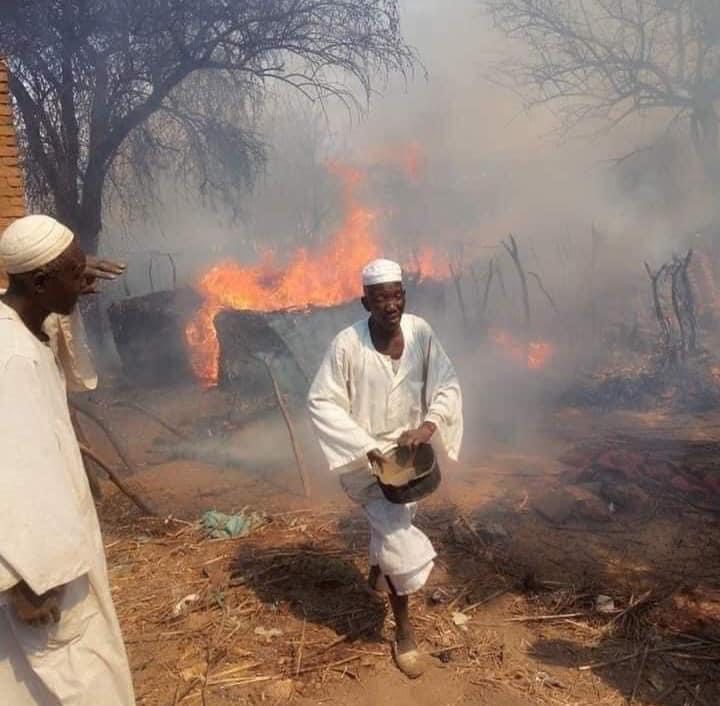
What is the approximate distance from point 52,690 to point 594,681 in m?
2.70

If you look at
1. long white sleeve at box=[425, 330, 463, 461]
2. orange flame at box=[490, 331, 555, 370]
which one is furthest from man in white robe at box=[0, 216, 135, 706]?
orange flame at box=[490, 331, 555, 370]

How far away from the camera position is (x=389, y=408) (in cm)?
382

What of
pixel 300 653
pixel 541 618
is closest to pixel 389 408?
pixel 300 653

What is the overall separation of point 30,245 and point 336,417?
6.35ft

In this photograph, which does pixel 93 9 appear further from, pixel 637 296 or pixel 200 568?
pixel 637 296

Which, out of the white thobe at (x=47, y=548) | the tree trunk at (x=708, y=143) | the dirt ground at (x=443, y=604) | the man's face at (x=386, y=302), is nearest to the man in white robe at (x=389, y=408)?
the man's face at (x=386, y=302)

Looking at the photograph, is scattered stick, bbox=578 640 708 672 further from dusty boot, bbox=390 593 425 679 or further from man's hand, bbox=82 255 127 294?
man's hand, bbox=82 255 127 294

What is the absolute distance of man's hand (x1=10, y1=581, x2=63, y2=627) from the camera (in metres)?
1.98

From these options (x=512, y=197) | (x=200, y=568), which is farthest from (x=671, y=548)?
(x=512, y=197)

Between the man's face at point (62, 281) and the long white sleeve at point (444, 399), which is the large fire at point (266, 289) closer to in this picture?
the long white sleeve at point (444, 399)

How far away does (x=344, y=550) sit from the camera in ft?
16.9

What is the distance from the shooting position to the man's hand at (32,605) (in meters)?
1.98

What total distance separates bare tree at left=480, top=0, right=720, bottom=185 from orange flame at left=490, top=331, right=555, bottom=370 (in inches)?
322

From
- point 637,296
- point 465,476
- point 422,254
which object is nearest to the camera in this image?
point 465,476
